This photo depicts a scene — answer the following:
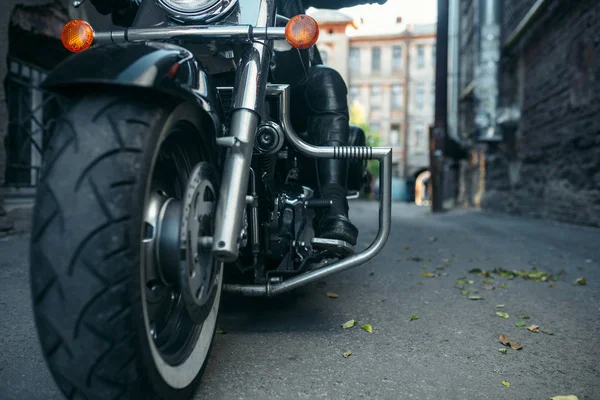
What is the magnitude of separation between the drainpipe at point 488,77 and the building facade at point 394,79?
2752 cm

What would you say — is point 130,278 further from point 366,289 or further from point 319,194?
point 366,289

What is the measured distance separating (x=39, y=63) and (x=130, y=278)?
5.54 metres

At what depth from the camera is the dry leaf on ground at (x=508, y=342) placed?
1.95 m

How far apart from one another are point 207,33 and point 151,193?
59 cm

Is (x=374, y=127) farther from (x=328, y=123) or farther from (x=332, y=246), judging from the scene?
(x=332, y=246)

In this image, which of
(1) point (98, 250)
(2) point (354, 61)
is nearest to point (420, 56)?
(2) point (354, 61)

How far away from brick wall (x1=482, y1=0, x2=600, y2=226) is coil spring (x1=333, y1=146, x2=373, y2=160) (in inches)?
239

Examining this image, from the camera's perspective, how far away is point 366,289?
9.91 ft

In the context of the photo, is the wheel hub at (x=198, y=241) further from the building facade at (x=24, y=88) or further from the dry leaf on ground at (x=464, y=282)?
the building facade at (x=24, y=88)

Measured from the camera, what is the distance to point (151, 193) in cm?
127

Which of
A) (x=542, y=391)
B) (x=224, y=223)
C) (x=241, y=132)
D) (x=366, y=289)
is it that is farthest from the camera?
(x=366, y=289)

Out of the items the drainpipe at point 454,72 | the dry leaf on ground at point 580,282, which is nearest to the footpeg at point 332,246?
the dry leaf on ground at point 580,282

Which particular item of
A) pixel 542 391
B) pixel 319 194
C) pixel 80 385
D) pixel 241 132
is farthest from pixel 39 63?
pixel 542 391

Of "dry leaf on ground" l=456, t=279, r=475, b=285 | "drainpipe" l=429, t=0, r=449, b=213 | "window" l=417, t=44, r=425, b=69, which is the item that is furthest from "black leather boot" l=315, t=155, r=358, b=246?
"window" l=417, t=44, r=425, b=69
